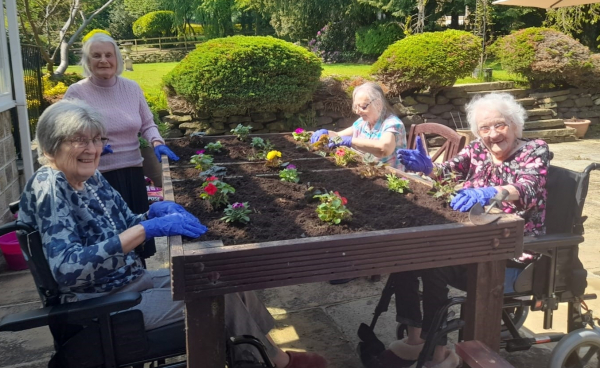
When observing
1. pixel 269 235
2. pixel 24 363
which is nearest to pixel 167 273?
pixel 269 235

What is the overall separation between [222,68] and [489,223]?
5936 mm

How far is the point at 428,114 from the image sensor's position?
362 inches

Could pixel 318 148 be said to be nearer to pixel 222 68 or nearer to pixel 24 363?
pixel 24 363

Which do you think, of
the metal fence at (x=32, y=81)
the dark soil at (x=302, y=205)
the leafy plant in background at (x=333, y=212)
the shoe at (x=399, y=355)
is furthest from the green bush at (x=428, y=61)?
the leafy plant in background at (x=333, y=212)

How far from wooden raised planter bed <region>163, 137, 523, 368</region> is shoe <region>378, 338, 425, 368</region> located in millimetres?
820

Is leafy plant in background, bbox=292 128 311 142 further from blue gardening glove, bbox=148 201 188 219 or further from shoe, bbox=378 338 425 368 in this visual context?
blue gardening glove, bbox=148 201 188 219

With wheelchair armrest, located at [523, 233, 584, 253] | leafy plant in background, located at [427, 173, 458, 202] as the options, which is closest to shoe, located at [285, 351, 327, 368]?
leafy plant in background, located at [427, 173, 458, 202]

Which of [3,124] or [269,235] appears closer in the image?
[269,235]

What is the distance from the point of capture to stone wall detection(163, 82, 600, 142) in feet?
25.7

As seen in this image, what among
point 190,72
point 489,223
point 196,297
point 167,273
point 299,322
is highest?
point 190,72

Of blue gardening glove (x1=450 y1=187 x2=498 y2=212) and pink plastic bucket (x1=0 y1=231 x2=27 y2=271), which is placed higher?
blue gardening glove (x1=450 y1=187 x2=498 y2=212)

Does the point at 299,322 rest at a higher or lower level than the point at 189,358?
lower

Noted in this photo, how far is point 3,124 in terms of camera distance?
14.9 ft

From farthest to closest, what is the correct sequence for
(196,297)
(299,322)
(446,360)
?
1. (299,322)
2. (446,360)
3. (196,297)
